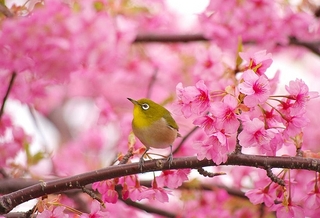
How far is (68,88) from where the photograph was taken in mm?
8031

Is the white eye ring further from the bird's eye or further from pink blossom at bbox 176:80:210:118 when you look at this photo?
pink blossom at bbox 176:80:210:118

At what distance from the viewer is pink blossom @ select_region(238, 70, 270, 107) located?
1922 millimetres

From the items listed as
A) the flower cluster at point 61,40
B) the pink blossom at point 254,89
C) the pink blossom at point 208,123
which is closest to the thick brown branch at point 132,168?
the pink blossom at point 208,123

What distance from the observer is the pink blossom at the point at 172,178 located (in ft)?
7.34

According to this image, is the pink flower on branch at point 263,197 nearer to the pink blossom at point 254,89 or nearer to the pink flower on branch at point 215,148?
the pink flower on branch at point 215,148

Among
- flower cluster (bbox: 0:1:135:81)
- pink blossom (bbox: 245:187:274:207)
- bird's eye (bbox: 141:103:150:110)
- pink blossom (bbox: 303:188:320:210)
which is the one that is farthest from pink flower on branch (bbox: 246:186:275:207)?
flower cluster (bbox: 0:1:135:81)

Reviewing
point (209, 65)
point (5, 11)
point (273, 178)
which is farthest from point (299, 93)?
point (5, 11)

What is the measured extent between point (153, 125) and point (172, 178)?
0.39 meters

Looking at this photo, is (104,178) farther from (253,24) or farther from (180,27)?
(180,27)

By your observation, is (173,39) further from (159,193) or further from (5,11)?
(159,193)

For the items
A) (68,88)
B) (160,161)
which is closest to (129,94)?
(68,88)

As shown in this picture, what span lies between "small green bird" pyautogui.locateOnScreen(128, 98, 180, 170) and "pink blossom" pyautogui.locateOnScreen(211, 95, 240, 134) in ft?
2.15

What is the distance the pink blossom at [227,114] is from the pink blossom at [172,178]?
1.16 feet

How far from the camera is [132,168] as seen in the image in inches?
83.3
